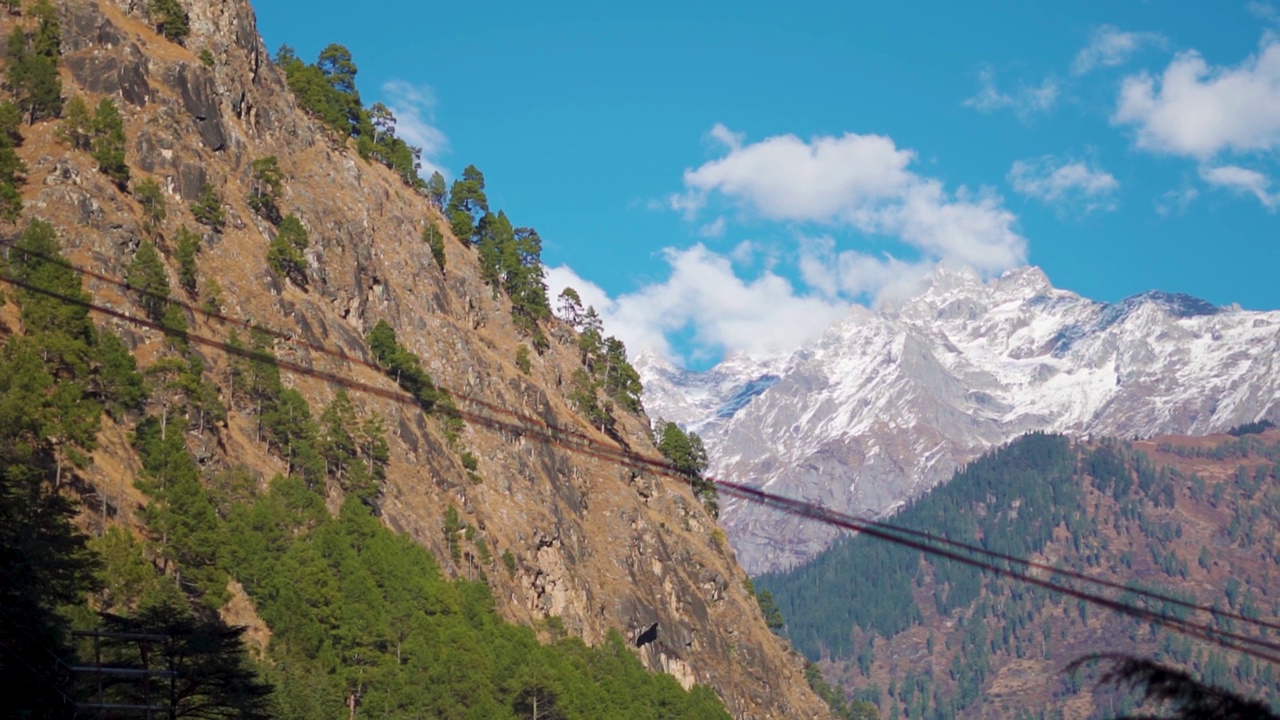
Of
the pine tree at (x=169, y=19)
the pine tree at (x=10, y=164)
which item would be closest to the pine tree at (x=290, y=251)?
the pine tree at (x=169, y=19)

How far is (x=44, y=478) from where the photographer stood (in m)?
88.1

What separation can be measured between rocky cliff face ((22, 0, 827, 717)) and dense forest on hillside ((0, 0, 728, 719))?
→ 5.44ft

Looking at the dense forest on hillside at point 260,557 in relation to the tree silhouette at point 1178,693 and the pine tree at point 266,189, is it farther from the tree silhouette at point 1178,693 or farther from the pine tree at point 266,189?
the tree silhouette at point 1178,693

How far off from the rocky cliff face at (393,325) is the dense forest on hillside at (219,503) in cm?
166

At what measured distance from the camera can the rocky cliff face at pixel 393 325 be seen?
389ft

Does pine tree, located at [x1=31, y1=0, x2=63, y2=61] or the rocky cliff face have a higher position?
pine tree, located at [x1=31, y1=0, x2=63, y2=61]

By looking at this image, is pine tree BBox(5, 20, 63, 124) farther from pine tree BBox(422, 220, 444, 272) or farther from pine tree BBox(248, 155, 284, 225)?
pine tree BBox(422, 220, 444, 272)

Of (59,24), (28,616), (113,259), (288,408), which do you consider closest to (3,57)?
(59,24)

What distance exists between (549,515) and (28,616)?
99252 millimetres

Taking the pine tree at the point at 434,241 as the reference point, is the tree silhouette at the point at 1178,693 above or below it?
below

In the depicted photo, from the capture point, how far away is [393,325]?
15038 cm

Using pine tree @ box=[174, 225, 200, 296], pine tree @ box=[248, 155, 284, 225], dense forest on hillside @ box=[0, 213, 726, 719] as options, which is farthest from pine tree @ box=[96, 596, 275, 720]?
pine tree @ box=[248, 155, 284, 225]

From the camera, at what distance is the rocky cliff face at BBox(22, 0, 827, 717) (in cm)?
11862

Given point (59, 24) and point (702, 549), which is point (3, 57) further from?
point (702, 549)
